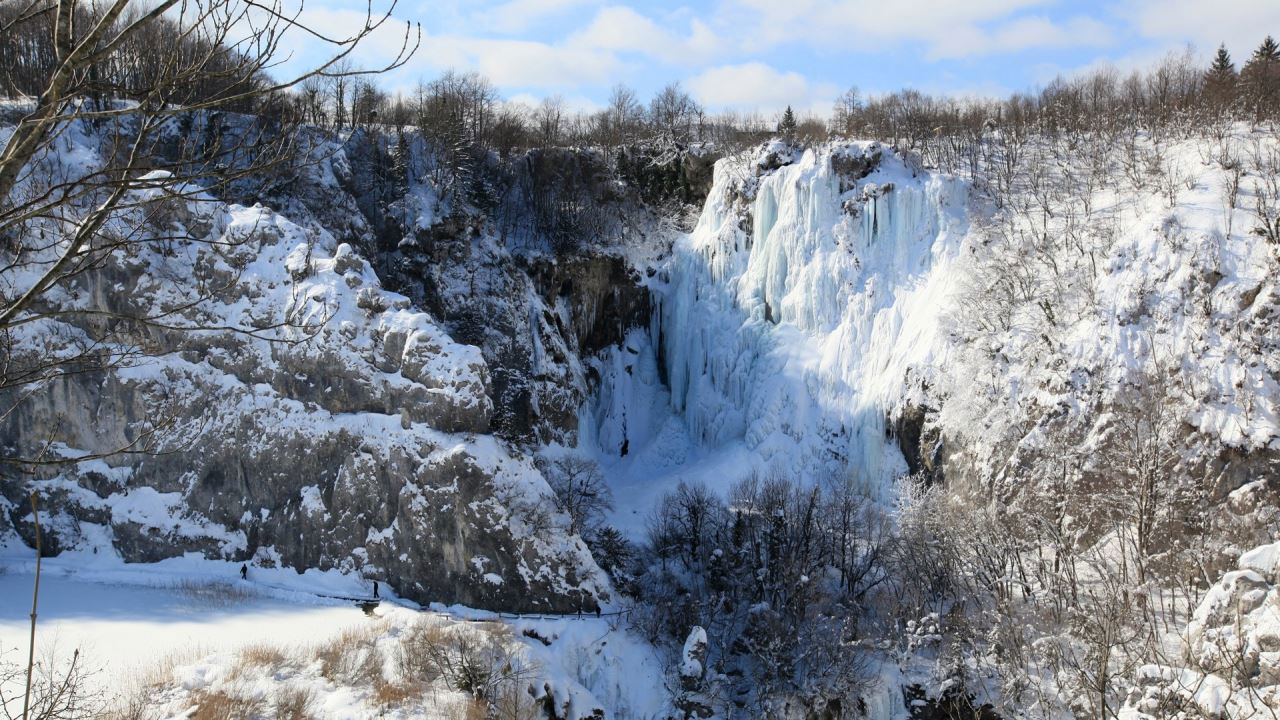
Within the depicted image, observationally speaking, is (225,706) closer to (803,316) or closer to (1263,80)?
(803,316)

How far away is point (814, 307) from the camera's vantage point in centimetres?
3428

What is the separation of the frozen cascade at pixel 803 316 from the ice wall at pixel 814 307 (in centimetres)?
5

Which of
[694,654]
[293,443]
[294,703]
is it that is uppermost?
[293,443]

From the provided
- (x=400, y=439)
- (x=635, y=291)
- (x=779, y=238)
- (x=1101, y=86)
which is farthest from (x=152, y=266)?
(x=1101, y=86)

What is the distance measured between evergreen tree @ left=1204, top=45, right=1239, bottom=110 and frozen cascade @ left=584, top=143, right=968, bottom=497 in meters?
13.0

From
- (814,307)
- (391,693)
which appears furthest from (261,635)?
(814,307)

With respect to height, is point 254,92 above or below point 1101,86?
below

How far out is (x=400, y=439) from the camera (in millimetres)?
25266

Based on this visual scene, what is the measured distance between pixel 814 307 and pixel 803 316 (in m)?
0.61

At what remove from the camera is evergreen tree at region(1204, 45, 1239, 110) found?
36.0 meters

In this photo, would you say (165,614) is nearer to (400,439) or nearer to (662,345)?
(400,439)

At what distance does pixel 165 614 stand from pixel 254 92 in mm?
→ 22452

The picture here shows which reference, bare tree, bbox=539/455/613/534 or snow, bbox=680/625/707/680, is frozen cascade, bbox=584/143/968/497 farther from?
snow, bbox=680/625/707/680

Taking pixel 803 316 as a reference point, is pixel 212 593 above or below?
below
